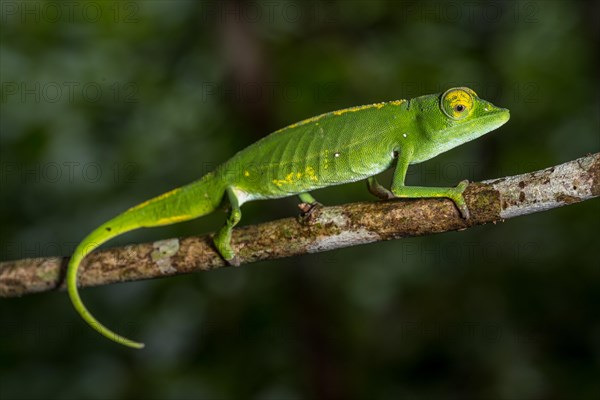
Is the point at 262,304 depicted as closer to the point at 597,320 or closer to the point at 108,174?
the point at 108,174

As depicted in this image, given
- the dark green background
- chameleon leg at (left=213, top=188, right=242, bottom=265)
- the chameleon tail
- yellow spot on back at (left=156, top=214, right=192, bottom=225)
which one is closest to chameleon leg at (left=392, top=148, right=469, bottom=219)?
chameleon leg at (left=213, top=188, right=242, bottom=265)

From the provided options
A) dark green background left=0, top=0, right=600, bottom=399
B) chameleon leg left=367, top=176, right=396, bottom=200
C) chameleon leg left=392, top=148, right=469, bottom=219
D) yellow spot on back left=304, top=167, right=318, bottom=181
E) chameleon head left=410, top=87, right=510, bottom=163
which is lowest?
dark green background left=0, top=0, right=600, bottom=399

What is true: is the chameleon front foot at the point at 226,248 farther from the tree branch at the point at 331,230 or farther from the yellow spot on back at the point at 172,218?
the yellow spot on back at the point at 172,218

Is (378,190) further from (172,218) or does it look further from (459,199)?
(172,218)

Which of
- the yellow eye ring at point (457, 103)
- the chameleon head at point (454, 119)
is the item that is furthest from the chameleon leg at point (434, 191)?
the yellow eye ring at point (457, 103)

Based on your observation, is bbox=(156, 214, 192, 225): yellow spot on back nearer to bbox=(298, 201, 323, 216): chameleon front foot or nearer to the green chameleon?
the green chameleon

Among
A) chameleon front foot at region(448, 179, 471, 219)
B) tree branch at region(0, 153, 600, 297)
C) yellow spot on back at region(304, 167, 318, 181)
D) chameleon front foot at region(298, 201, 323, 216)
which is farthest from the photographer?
yellow spot on back at region(304, 167, 318, 181)

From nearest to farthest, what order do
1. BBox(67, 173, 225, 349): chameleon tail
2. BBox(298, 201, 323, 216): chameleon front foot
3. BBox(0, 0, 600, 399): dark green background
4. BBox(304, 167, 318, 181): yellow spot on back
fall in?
BBox(298, 201, 323, 216): chameleon front foot < BBox(304, 167, 318, 181): yellow spot on back < BBox(67, 173, 225, 349): chameleon tail < BBox(0, 0, 600, 399): dark green background

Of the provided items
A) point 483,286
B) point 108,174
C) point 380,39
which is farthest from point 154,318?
point 380,39
